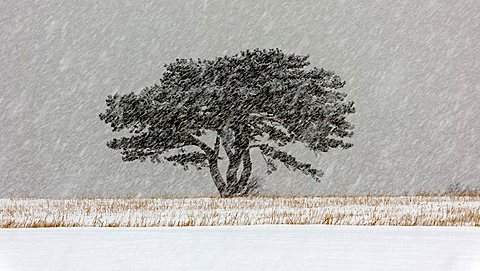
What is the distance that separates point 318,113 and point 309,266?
18803 mm

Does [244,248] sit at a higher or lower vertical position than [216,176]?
higher

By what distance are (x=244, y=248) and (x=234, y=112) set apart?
16.7 metres

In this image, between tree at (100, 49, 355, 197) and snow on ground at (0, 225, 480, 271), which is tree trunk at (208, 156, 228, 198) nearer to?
tree at (100, 49, 355, 197)

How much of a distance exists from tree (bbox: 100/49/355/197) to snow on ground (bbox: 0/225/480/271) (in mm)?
14150

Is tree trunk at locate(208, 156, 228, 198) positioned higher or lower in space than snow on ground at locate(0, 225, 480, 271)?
lower

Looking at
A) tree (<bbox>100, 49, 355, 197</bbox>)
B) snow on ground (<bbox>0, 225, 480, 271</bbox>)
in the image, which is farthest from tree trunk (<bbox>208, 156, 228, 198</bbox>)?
snow on ground (<bbox>0, 225, 480, 271</bbox>)

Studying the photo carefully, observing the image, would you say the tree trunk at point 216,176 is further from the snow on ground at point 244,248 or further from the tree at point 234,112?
the snow on ground at point 244,248

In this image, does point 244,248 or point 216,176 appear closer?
point 244,248

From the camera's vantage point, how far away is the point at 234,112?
982 inches

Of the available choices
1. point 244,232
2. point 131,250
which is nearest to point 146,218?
point 244,232

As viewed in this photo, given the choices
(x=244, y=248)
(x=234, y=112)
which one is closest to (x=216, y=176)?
(x=234, y=112)

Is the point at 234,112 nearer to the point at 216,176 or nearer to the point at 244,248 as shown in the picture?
the point at 216,176

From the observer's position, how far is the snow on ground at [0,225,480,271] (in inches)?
281

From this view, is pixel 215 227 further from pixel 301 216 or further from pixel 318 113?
pixel 318 113
